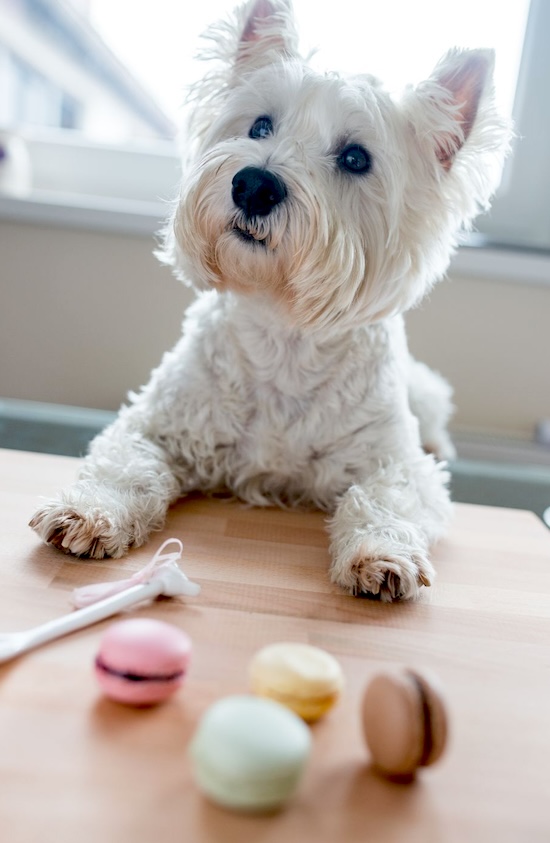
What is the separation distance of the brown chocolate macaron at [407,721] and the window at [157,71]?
1.49 m

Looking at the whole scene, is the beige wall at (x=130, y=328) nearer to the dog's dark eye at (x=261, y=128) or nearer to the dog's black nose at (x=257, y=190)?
the dog's dark eye at (x=261, y=128)

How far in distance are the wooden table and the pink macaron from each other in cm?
2

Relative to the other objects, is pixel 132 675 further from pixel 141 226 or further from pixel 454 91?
pixel 141 226

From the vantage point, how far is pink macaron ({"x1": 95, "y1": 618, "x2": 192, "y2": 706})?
798 mm

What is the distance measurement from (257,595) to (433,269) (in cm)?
67

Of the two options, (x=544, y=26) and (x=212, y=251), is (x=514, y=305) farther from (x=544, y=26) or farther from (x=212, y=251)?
(x=212, y=251)

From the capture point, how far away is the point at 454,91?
1.33m

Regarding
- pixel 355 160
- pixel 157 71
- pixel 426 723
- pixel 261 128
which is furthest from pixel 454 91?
pixel 157 71

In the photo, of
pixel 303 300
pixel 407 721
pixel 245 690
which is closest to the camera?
pixel 407 721

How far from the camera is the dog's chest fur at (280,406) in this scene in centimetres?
145

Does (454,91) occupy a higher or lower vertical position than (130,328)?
higher

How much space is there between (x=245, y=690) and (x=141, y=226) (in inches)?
54.9

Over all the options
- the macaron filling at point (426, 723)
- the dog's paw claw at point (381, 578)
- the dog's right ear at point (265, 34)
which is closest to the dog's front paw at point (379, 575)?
the dog's paw claw at point (381, 578)

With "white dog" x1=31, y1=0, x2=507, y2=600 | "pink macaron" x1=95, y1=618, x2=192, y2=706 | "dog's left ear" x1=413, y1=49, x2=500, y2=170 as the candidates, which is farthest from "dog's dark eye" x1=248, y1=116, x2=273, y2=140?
"pink macaron" x1=95, y1=618, x2=192, y2=706
